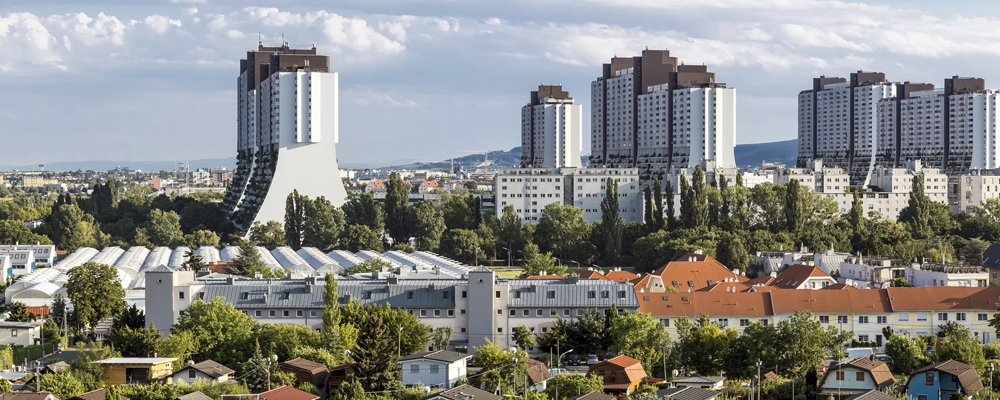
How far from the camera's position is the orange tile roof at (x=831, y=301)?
146ft

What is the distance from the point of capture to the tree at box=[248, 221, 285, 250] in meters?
83.6

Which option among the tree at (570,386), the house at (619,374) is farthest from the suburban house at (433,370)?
the house at (619,374)

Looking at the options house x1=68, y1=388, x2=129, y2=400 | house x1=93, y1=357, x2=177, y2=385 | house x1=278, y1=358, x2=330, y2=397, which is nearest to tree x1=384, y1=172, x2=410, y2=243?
house x1=278, y1=358, x2=330, y2=397

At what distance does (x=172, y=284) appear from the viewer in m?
42.6

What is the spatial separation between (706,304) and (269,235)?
152ft

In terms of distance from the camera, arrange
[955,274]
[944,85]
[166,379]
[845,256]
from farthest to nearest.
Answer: [944,85]
[845,256]
[955,274]
[166,379]

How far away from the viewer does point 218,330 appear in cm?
3884

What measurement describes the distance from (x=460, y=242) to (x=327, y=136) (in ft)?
70.1

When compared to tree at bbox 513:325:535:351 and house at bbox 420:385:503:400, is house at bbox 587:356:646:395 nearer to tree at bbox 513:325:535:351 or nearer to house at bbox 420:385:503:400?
house at bbox 420:385:503:400

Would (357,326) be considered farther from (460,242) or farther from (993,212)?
(993,212)

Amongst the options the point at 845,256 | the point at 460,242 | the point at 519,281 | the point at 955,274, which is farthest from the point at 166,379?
the point at 460,242

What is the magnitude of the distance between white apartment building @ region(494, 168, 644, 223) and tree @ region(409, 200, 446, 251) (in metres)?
10.3

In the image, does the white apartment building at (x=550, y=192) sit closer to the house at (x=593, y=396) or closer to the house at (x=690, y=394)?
the house at (x=690, y=394)

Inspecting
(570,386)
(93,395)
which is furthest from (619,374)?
(93,395)
